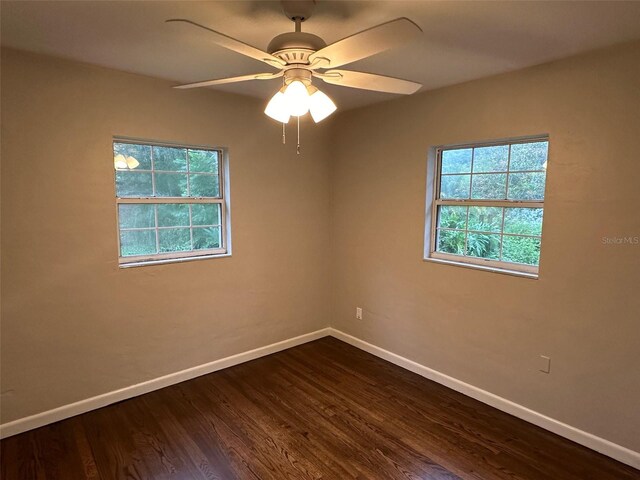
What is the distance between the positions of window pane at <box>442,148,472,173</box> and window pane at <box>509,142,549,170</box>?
1.13ft

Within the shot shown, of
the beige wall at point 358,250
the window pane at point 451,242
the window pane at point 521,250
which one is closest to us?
the beige wall at point 358,250

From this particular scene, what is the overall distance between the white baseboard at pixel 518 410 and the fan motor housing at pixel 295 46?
2596 millimetres

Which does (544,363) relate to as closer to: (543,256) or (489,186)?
(543,256)

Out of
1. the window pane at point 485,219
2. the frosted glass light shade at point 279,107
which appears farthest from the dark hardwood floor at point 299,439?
the frosted glass light shade at point 279,107

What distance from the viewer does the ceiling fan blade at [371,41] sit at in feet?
4.18

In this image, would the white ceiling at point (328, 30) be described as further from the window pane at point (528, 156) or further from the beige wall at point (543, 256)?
the window pane at point (528, 156)

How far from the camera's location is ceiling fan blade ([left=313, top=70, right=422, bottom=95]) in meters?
1.79

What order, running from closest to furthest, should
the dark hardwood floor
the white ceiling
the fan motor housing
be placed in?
the fan motor housing, the white ceiling, the dark hardwood floor

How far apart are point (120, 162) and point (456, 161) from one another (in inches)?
99.7

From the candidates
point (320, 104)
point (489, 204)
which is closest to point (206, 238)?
point (320, 104)

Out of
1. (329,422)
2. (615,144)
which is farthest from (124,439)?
(615,144)

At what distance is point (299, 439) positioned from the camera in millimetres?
2408

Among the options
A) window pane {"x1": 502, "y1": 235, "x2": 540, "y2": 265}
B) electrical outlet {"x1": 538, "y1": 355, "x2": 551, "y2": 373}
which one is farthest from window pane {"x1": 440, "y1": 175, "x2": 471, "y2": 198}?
electrical outlet {"x1": 538, "y1": 355, "x2": 551, "y2": 373}

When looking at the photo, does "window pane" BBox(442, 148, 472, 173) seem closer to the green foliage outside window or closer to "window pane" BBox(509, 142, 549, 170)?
the green foliage outside window
